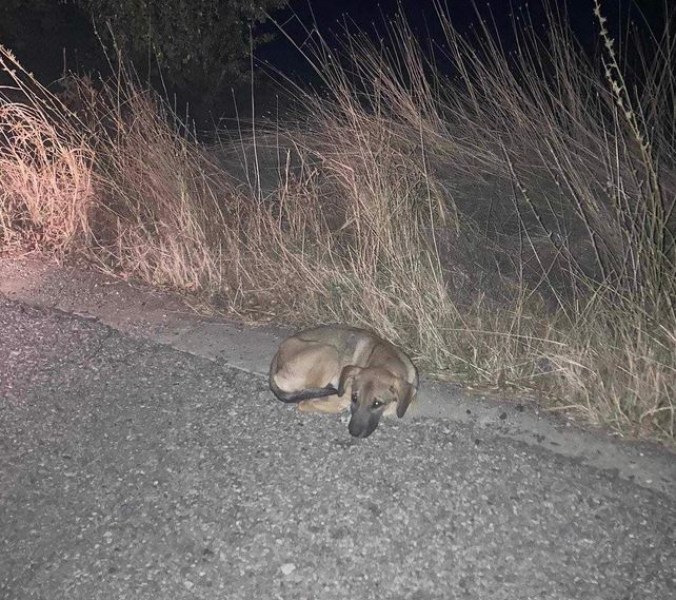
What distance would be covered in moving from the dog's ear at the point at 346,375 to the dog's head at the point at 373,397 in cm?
4

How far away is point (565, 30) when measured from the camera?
18.7 ft

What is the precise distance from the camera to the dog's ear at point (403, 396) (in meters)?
3.58

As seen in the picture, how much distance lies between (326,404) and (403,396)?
1.53 ft

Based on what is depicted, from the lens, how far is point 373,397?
11.4 feet

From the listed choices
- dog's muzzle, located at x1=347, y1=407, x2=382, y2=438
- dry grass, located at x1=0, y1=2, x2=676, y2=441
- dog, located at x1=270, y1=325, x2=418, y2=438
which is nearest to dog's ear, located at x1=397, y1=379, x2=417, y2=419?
dog, located at x1=270, y1=325, x2=418, y2=438

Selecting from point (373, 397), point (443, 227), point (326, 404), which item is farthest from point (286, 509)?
point (443, 227)

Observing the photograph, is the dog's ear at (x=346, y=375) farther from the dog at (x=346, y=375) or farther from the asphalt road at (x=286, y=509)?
the asphalt road at (x=286, y=509)

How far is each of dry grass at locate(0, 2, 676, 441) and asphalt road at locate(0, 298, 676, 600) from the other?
0.74 meters

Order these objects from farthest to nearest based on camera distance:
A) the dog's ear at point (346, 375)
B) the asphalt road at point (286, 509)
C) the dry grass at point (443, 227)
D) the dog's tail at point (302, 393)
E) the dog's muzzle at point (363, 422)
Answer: the dry grass at point (443, 227)
the dog's tail at point (302, 393)
the dog's ear at point (346, 375)
the dog's muzzle at point (363, 422)
the asphalt road at point (286, 509)

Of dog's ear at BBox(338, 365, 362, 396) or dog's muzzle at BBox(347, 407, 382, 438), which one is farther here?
dog's ear at BBox(338, 365, 362, 396)

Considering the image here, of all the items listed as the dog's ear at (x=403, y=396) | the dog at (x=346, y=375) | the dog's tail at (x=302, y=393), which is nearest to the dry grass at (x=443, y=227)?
the dog at (x=346, y=375)

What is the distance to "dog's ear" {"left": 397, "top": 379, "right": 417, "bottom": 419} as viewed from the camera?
3580mm

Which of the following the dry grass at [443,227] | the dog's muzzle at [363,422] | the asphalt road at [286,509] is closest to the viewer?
the asphalt road at [286,509]

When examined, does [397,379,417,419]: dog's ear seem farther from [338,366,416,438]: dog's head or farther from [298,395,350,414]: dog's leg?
[298,395,350,414]: dog's leg
